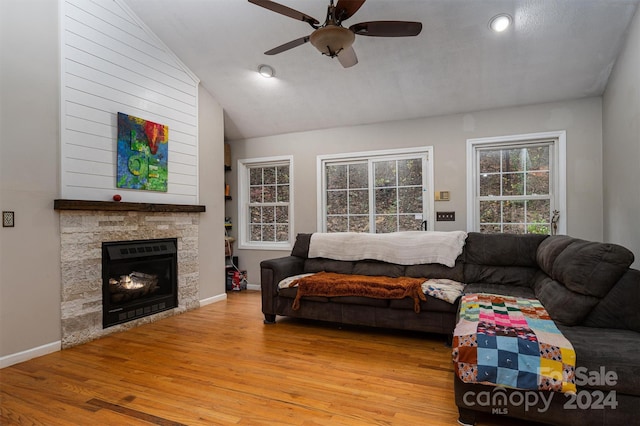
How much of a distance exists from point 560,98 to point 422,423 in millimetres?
3754

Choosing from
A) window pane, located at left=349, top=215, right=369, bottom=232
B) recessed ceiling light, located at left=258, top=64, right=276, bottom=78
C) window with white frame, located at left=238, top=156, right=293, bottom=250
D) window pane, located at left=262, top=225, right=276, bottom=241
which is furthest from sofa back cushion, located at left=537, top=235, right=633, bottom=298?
window pane, located at left=262, top=225, right=276, bottom=241

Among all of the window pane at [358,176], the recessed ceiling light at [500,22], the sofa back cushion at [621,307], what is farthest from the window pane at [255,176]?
the sofa back cushion at [621,307]

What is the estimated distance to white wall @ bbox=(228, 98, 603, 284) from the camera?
3838 mm

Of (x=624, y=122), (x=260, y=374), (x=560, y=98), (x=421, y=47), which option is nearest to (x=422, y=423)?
(x=260, y=374)

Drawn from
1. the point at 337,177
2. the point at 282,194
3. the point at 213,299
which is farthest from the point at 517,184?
the point at 213,299

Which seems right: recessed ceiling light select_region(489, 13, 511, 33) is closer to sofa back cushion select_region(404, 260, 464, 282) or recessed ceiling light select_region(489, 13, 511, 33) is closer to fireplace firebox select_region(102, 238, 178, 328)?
sofa back cushion select_region(404, 260, 464, 282)

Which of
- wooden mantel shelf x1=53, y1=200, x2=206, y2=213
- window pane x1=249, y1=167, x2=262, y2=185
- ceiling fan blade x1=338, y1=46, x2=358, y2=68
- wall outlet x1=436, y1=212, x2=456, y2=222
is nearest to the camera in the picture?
ceiling fan blade x1=338, y1=46, x2=358, y2=68

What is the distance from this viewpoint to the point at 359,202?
198 inches

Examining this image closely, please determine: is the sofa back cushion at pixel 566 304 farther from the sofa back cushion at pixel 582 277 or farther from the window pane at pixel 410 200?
the window pane at pixel 410 200

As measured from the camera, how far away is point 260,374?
2.47 meters

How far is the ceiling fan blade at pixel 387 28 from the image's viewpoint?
2.40 m

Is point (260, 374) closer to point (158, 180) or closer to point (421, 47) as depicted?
point (158, 180)

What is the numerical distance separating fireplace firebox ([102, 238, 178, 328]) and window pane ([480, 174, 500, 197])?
12.2 feet

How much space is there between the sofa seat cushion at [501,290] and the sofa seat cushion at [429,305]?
20cm
